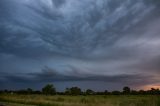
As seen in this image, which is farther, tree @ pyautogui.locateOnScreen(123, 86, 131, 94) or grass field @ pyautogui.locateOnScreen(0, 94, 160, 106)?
tree @ pyautogui.locateOnScreen(123, 86, 131, 94)

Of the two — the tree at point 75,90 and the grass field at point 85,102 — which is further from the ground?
the tree at point 75,90

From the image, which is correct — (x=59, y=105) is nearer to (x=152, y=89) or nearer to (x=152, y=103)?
(x=152, y=103)

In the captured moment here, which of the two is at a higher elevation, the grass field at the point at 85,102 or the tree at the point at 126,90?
the tree at the point at 126,90

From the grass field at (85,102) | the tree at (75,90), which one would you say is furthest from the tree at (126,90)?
the grass field at (85,102)

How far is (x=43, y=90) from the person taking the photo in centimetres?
13912

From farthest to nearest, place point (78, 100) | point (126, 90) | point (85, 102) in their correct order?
1. point (126, 90)
2. point (78, 100)
3. point (85, 102)

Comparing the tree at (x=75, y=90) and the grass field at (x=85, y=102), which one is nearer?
the grass field at (x=85, y=102)

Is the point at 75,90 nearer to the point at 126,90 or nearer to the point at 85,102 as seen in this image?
the point at 126,90

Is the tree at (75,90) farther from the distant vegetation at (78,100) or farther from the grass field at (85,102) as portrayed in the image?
the grass field at (85,102)

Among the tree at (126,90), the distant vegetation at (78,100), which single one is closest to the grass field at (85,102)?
the distant vegetation at (78,100)

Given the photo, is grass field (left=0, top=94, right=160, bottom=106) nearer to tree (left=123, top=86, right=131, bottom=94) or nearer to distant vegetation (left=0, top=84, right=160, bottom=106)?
distant vegetation (left=0, top=84, right=160, bottom=106)

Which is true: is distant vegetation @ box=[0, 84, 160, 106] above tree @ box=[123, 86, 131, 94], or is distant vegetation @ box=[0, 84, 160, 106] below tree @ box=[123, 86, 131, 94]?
below

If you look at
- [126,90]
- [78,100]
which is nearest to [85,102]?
[78,100]

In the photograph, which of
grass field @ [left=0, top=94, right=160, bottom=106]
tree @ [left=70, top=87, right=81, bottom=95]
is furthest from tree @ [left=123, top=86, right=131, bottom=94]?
grass field @ [left=0, top=94, right=160, bottom=106]
